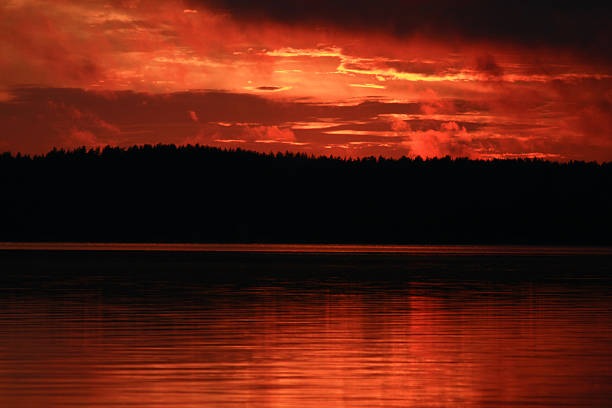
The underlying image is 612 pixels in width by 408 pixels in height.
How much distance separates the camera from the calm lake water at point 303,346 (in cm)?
1802

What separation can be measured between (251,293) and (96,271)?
858 inches

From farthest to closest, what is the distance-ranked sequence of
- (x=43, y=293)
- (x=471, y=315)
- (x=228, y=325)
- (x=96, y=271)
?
1. (x=96, y=271)
2. (x=43, y=293)
3. (x=471, y=315)
4. (x=228, y=325)

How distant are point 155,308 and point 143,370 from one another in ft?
47.5

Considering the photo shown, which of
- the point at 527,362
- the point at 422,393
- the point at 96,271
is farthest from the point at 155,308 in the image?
the point at 96,271

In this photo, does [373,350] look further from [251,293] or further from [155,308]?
[251,293]

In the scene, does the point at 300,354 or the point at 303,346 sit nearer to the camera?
the point at 300,354

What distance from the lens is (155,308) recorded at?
35.0 m

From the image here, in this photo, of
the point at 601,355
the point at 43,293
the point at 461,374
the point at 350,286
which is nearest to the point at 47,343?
the point at 461,374

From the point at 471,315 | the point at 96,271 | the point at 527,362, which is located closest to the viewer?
the point at 527,362

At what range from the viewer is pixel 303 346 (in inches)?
968

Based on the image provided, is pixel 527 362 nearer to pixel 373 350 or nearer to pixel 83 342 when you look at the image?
pixel 373 350

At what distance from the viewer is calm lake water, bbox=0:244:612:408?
18.0 meters

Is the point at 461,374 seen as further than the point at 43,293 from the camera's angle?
No

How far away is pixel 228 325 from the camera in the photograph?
29.4m
